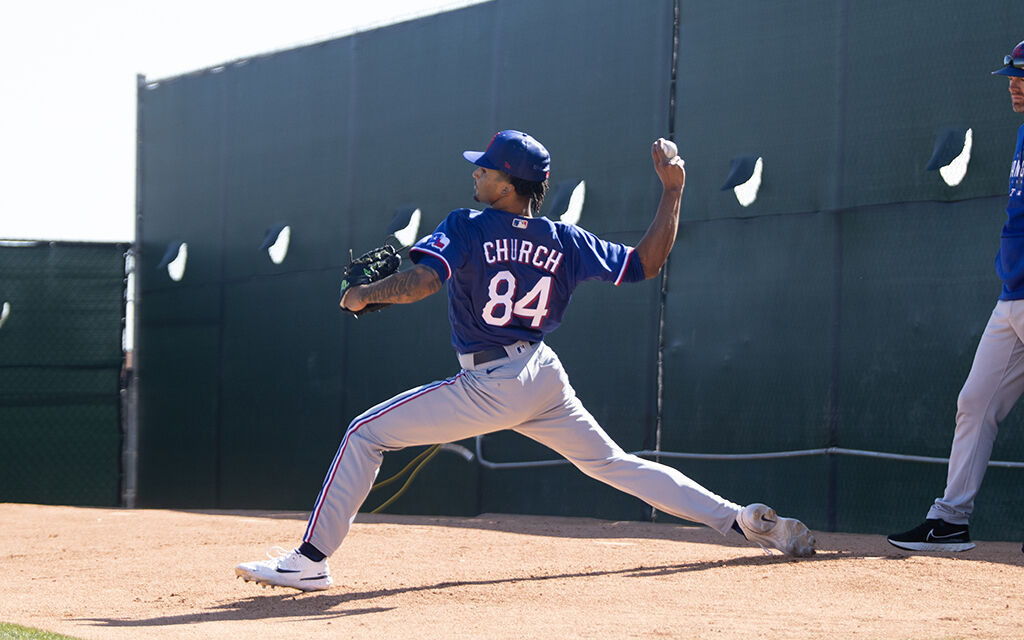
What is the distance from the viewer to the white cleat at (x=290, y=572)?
13.3ft

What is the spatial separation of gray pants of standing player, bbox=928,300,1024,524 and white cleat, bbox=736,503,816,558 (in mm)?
624

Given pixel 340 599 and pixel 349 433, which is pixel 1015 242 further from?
pixel 340 599

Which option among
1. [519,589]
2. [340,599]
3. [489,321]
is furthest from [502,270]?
[340,599]

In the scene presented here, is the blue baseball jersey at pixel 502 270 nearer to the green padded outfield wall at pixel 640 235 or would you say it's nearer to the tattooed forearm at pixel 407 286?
the tattooed forearm at pixel 407 286

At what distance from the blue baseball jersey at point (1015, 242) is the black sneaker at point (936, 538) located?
981 millimetres

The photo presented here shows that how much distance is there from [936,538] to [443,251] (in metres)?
2.45

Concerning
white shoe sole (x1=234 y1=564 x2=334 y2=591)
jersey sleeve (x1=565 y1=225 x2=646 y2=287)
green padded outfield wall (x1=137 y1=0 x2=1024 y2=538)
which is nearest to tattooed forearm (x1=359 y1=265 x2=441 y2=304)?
jersey sleeve (x1=565 y1=225 x2=646 y2=287)

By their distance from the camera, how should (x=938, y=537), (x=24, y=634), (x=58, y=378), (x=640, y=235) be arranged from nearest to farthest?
(x=24, y=634)
(x=938, y=537)
(x=640, y=235)
(x=58, y=378)

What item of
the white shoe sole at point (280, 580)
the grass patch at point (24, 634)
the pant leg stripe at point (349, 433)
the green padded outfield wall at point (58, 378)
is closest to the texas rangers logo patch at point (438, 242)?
the pant leg stripe at point (349, 433)

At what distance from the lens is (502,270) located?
13.4ft

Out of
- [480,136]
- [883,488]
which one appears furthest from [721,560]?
[480,136]

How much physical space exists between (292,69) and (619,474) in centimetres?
733

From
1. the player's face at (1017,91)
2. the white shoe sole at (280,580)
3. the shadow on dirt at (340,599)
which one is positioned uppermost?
the player's face at (1017,91)

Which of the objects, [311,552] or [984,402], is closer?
[311,552]
